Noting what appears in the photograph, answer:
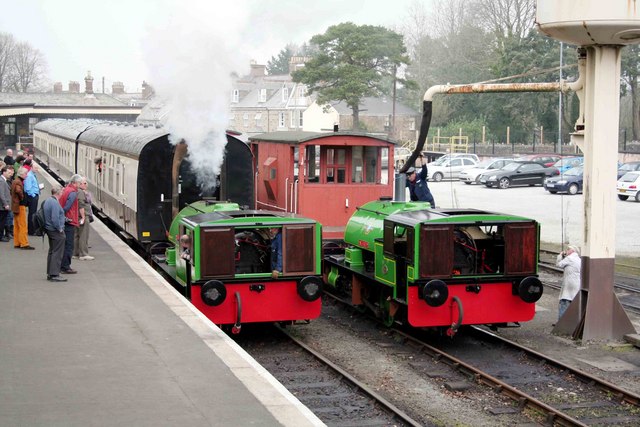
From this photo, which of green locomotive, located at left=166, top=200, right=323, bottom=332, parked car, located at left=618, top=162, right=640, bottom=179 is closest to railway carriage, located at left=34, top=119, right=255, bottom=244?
green locomotive, located at left=166, top=200, right=323, bottom=332

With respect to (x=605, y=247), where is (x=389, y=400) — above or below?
below

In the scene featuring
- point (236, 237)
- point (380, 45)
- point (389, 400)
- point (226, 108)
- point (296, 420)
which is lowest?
point (389, 400)

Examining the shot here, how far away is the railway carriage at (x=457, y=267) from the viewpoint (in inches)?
460

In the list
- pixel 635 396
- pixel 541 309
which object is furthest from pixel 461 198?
pixel 635 396

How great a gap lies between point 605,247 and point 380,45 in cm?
4150

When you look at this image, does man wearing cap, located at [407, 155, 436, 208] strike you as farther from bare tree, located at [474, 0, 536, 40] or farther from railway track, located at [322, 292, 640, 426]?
bare tree, located at [474, 0, 536, 40]

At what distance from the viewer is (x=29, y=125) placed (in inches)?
2672

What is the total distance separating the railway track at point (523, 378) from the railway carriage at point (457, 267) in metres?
0.41

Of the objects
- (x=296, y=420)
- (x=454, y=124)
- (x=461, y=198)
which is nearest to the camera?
(x=296, y=420)

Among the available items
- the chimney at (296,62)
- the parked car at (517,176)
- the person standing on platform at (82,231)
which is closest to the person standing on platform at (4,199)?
the person standing on platform at (82,231)

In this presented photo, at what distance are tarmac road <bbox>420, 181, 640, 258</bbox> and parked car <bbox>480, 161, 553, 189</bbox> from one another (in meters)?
0.41

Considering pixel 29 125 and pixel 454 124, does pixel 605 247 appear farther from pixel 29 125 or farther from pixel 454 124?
pixel 29 125

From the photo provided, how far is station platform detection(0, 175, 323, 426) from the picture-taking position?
6.99m

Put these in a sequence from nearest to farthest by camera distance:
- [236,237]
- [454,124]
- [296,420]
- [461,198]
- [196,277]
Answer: [296,420] < [196,277] < [236,237] < [461,198] < [454,124]
